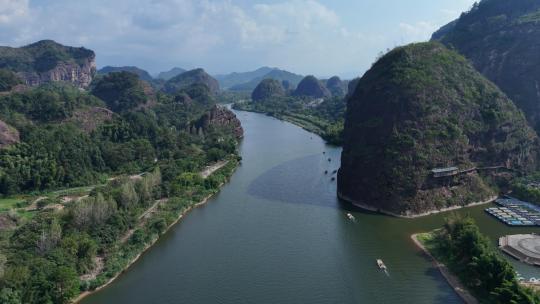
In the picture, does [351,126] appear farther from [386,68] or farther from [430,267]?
[430,267]

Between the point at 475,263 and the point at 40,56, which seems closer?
the point at 475,263

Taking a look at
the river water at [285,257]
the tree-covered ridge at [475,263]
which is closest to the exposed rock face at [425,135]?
the river water at [285,257]

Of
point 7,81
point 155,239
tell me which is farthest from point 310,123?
point 155,239

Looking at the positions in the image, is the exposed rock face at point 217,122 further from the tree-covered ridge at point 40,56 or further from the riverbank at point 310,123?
the tree-covered ridge at point 40,56

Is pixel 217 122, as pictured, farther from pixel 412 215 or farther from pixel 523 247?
pixel 523 247

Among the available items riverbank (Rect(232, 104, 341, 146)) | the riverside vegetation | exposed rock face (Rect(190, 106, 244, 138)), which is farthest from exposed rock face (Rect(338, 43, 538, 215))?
exposed rock face (Rect(190, 106, 244, 138))

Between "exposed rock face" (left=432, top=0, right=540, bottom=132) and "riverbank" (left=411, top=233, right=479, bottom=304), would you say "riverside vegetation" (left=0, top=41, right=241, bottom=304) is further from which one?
"exposed rock face" (left=432, top=0, right=540, bottom=132)

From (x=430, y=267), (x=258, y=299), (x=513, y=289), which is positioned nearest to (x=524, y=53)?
(x=430, y=267)
